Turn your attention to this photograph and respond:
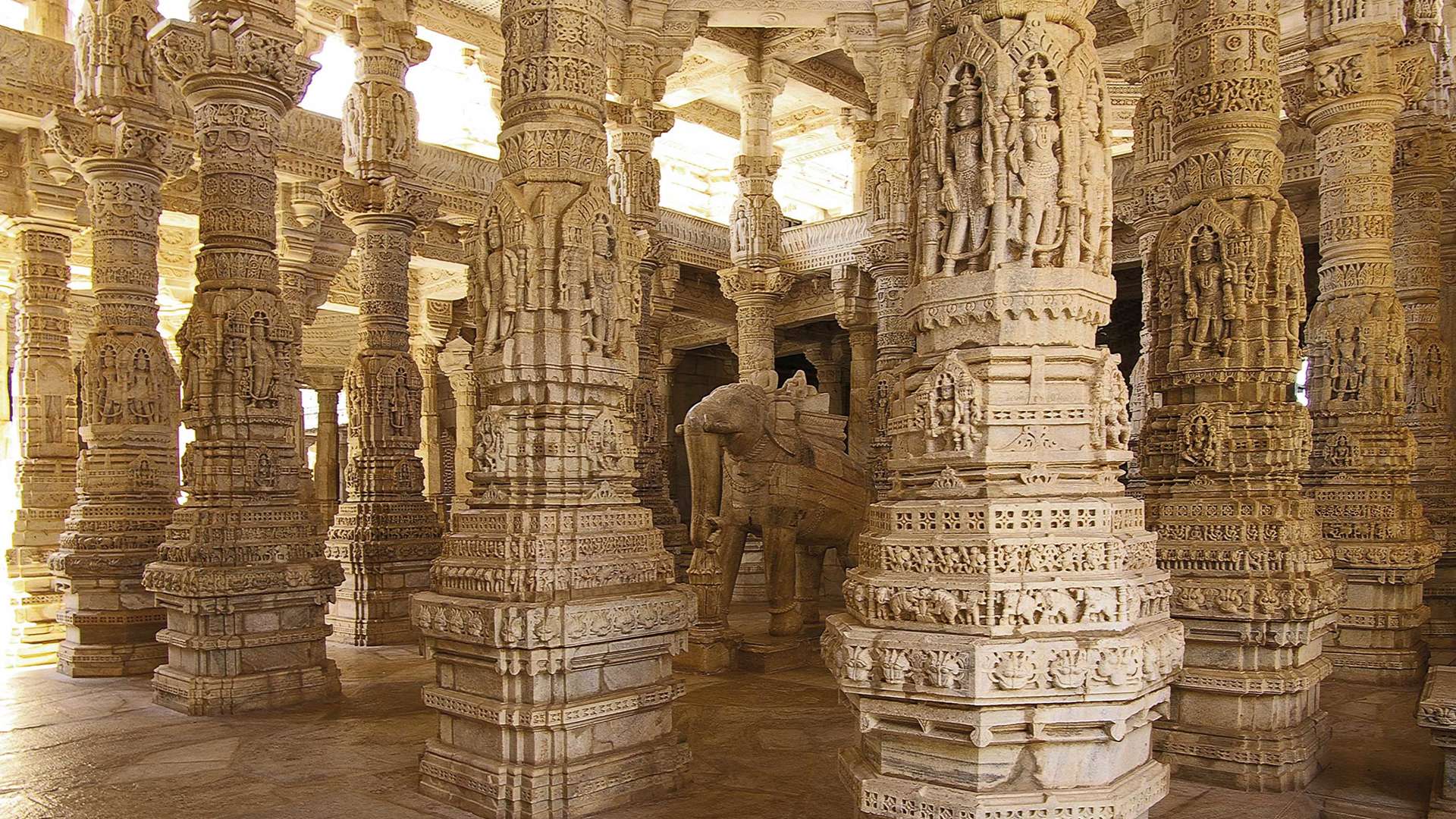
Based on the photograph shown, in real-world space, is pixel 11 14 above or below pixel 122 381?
above

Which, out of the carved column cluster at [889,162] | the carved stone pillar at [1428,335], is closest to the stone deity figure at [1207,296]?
the carved stone pillar at [1428,335]

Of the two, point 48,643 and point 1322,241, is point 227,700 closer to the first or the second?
point 48,643

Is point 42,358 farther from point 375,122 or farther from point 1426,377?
point 1426,377

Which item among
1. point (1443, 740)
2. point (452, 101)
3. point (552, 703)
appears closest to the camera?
point (1443, 740)

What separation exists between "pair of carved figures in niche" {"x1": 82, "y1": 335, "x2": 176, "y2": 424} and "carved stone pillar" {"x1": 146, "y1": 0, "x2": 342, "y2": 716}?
2.15 metres

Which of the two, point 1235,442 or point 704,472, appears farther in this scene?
point 704,472

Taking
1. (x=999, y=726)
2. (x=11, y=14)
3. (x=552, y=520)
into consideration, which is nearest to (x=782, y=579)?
(x=552, y=520)

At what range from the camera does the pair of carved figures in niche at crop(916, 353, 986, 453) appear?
12.3 ft

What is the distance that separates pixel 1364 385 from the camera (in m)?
8.72

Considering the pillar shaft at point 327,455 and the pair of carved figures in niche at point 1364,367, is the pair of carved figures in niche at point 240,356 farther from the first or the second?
the pillar shaft at point 327,455

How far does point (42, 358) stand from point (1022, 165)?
12.9 m

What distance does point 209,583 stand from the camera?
7.92 meters

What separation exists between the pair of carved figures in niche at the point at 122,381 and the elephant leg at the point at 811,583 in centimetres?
693

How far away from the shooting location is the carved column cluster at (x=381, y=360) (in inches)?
445
